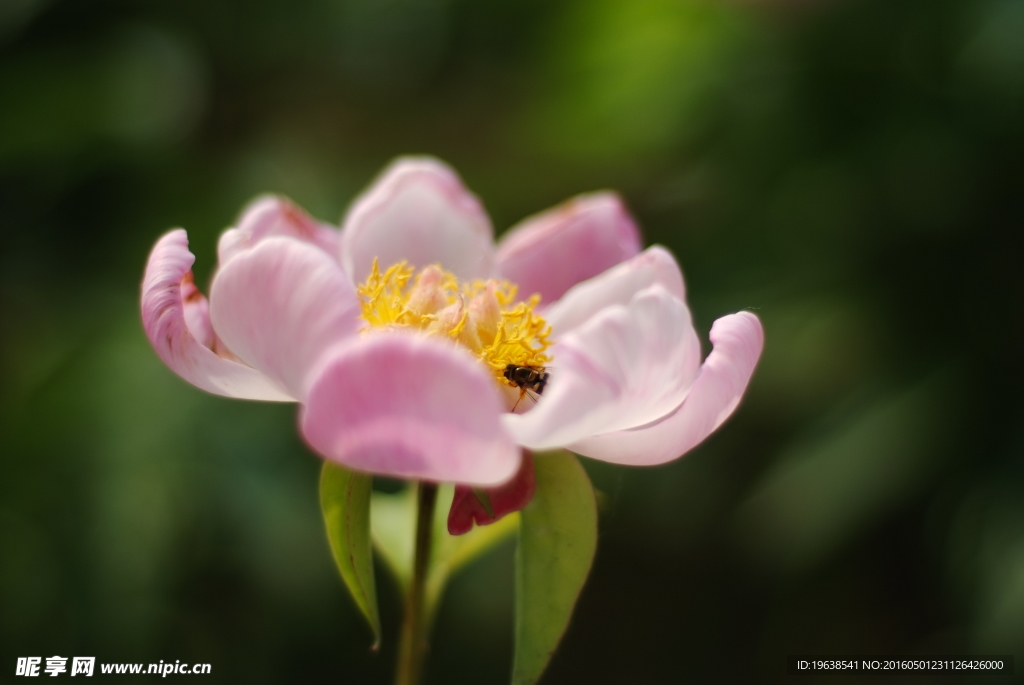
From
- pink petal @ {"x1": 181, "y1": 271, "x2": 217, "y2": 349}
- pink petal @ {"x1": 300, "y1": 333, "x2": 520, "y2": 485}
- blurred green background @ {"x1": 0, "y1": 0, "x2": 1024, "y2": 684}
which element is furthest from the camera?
blurred green background @ {"x1": 0, "y1": 0, "x2": 1024, "y2": 684}

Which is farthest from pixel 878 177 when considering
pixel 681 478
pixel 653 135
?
pixel 681 478

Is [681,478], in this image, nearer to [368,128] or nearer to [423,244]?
[423,244]

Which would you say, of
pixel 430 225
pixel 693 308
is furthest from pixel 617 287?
pixel 693 308

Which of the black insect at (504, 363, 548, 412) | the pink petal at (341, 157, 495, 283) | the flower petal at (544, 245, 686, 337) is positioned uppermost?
the pink petal at (341, 157, 495, 283)

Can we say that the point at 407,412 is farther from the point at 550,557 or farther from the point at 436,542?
the point at 436,542

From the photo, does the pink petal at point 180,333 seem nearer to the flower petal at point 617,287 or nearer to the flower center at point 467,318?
the flower center at point 467,318

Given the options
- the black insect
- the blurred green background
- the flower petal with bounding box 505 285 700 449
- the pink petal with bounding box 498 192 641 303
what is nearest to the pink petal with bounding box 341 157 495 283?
the pink petal with bounding box 498 192 641 303

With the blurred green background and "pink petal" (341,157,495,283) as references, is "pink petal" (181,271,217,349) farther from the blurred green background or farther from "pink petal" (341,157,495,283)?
the blurred green background
